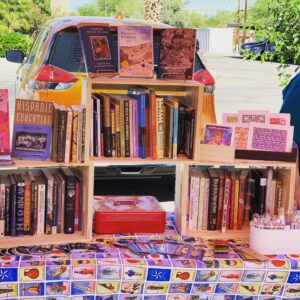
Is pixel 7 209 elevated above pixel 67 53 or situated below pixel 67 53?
below

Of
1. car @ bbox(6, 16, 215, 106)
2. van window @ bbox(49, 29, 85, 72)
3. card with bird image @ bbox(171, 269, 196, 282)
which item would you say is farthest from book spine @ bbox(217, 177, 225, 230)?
van window @ bbox(49, 29, 85, 72)

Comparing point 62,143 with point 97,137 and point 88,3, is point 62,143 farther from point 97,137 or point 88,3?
point 88,3

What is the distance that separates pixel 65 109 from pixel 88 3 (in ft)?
228

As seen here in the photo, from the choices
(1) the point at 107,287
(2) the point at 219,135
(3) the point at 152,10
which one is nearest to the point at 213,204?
(2) the point at 219,135

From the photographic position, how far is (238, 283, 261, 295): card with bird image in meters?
3.46

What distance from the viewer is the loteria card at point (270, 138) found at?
12.5 ft

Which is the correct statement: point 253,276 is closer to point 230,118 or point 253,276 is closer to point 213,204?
point 213,204

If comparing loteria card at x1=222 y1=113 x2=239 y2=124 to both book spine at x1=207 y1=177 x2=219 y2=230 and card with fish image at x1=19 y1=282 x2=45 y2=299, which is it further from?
card with fish image at x1=19 y1=282 x2=45 y2=299

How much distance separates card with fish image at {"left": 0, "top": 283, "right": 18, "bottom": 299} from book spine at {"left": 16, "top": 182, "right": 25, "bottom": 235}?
1.38 feet

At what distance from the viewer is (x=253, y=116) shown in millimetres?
3854

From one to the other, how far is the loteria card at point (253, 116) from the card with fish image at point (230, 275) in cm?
91

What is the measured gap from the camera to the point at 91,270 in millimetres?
3307

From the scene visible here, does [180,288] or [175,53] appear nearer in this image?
[180,288]

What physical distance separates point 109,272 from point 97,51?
1.17 metres
